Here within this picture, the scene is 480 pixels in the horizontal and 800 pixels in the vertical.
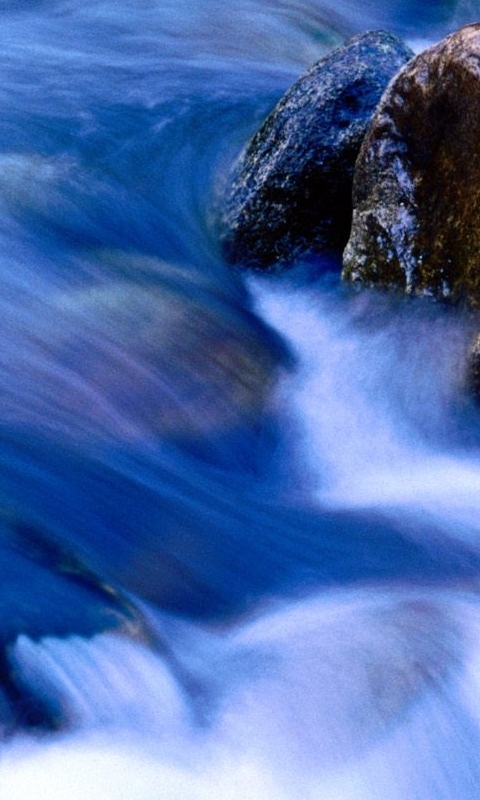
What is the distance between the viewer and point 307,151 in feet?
16.3

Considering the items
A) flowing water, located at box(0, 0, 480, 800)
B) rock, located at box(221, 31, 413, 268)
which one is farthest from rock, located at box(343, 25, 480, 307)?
rock, located at box(221, 31, 413, 268)

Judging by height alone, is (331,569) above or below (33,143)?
below

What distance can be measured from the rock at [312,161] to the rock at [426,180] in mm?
356

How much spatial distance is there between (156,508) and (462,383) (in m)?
1.38

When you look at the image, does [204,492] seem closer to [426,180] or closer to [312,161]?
[426,180]

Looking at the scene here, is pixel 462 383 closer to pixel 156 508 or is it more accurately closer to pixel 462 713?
pixel 156 508

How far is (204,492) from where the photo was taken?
3.75 m

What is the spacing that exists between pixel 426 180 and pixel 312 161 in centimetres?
75

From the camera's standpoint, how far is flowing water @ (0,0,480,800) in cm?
273

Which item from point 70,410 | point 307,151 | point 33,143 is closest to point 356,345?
point 307,151

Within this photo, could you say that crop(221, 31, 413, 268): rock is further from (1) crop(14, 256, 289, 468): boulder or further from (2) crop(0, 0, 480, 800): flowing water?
(1) crop(14, 256, 289, 468): boulder

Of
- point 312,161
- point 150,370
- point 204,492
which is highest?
point 312,161

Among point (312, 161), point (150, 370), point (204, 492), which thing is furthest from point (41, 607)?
point (312, 161)

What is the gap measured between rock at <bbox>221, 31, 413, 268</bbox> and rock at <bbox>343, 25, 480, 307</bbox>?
0.36 metres
